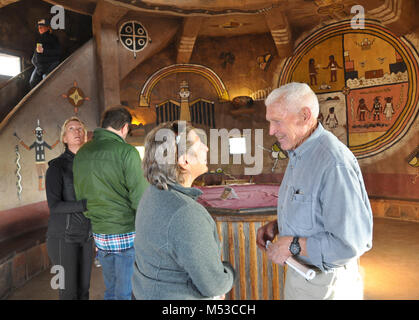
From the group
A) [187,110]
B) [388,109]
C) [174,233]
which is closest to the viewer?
[174,233]

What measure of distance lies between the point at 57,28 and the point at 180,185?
7.48 m

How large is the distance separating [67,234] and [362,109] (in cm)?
761

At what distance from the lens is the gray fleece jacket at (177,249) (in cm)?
128

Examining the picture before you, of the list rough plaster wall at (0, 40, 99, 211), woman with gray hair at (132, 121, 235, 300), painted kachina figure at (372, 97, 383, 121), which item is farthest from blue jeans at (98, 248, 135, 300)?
painted kachina figure at (372, 97, 383, 121)

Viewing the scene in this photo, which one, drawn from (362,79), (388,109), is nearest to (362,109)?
(388,109)

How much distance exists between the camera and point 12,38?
6617 millimetres

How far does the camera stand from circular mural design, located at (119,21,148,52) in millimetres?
7867

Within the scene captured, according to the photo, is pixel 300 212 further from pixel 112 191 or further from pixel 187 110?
pixel 187 110

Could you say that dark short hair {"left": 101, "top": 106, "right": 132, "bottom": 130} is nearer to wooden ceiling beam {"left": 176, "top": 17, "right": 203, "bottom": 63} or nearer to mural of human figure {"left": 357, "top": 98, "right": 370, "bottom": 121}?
wooden ceiling beam {"left": 176, "top": 17, "right": 203, "bottom": 63}

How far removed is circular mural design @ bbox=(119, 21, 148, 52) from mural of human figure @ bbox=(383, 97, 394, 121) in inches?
239

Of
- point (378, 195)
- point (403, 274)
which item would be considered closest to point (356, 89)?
point (378, 195)

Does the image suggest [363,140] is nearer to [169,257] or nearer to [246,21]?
[246,21]

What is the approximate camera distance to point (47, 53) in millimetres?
6828

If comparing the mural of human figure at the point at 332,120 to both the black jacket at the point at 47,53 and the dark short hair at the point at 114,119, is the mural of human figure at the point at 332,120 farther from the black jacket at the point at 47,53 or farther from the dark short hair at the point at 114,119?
the dark short hair at the point at 114,119
